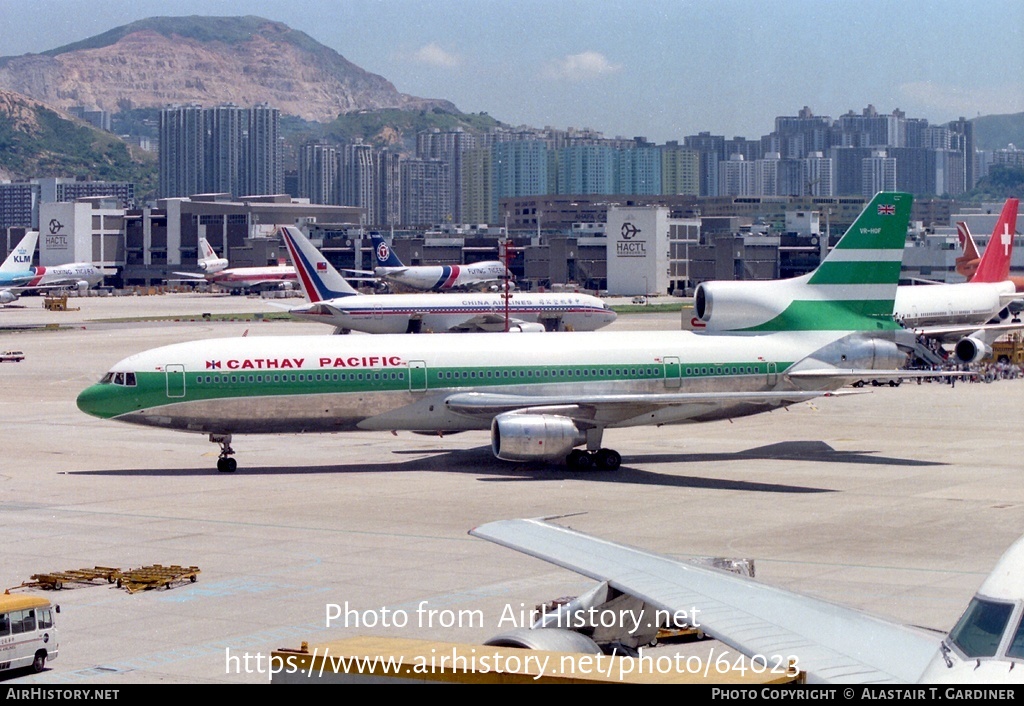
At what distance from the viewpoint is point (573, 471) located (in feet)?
136

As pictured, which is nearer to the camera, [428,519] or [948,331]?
[428,519]

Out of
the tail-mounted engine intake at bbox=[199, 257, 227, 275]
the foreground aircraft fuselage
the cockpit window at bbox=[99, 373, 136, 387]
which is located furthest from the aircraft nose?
the tail-mounted engine intake at bbox=[199, 257, 227, 275]

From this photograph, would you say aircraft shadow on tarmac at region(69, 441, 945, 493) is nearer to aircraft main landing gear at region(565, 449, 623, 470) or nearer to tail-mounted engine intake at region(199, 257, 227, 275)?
aircraft main landing gear at region(565, 449, 623, 470)

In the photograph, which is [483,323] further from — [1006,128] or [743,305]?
[743,305]

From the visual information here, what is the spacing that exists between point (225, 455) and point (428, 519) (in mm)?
11515

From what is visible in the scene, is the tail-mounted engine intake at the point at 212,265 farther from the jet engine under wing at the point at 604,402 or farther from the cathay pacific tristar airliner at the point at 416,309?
the jet engine under wing at the point at 604,402

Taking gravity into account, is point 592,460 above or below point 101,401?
below

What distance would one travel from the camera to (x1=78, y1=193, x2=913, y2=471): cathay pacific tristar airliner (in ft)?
133

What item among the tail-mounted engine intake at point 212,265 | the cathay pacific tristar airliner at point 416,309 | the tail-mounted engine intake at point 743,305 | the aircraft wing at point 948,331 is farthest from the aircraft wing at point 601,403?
the tail-mounted engine intake at point 212,265

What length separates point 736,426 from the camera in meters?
54.2

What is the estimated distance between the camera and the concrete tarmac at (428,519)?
22578 mm

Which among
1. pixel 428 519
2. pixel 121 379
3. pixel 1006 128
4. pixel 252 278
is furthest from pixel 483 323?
pixel 252 278

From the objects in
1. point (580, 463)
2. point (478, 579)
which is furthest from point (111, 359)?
point (478, 579)

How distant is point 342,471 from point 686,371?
11.4 meters
